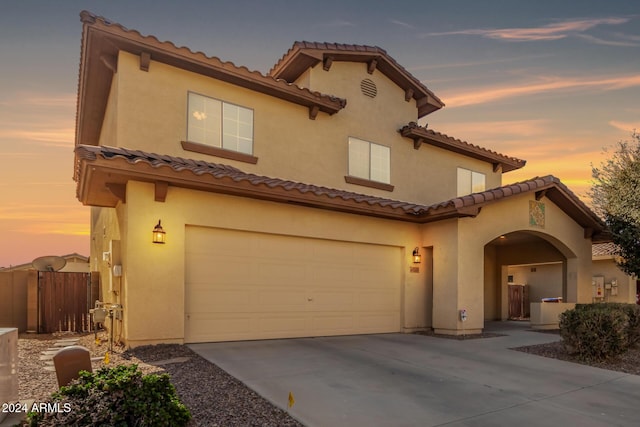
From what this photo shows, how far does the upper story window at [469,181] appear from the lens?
56.9ft

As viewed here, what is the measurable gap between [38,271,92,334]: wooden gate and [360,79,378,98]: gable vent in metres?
11.1

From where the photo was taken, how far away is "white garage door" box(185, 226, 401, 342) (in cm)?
956

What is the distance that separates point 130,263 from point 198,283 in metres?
1.57

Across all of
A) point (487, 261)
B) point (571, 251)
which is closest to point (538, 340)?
point (571, 251)

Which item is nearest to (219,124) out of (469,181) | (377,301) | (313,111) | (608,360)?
(313,111)

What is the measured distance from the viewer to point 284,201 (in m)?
10.6

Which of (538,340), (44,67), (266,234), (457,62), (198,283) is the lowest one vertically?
(538,340)

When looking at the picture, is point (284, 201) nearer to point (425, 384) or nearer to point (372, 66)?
point (425, 384)

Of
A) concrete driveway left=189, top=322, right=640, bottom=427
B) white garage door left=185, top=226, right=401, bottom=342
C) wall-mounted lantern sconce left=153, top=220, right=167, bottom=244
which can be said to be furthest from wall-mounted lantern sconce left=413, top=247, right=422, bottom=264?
wall-mounted lantern sconce left=153, top=220, right=167, bottom=244

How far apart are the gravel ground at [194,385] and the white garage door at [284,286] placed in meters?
1.39

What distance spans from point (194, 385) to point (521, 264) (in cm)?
1590

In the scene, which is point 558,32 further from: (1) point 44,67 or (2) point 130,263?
(1) point 44,67

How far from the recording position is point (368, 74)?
15.0m

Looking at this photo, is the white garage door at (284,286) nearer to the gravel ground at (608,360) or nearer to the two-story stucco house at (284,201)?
the two-story stucco house at (284,201)
